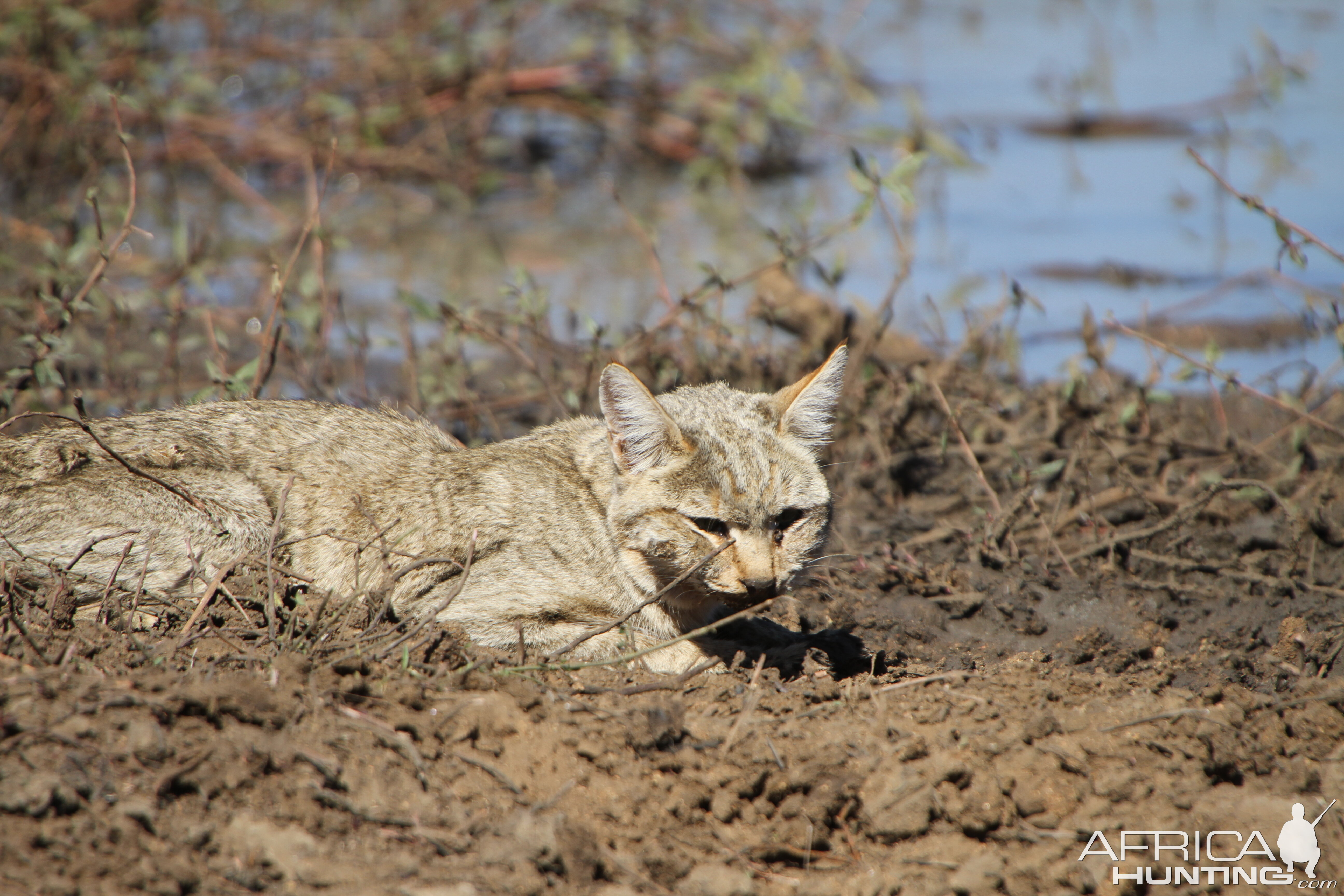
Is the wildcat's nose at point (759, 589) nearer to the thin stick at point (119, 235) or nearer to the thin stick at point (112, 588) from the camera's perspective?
the thin stick at point (112, 588)

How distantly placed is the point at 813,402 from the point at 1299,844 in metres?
2.15

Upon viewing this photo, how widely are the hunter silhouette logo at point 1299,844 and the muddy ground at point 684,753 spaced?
0.03 metres

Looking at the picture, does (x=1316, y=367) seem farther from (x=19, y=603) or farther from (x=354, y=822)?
(x=19, y=603)

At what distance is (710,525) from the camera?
413cm

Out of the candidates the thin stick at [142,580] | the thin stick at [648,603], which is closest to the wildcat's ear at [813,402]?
the thin stick at [648,603]

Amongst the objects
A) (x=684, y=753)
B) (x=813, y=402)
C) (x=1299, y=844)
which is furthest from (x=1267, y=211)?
(x=684, y=753)

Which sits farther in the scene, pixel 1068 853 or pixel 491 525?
pixel 491 525

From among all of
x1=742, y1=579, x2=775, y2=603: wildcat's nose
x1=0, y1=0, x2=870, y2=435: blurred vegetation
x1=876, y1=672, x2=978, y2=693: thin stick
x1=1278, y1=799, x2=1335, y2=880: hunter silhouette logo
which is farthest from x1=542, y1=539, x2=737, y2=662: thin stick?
x1=0, y1=0, x2=870, y2=435: blurred vegetation

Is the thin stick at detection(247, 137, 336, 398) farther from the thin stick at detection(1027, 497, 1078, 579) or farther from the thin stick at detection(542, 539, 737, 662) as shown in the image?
the thin stick at detection(1027, 497, 1078, 579)

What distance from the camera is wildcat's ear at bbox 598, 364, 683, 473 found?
408 cm

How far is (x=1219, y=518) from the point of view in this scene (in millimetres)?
5680

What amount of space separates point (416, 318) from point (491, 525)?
3.31m

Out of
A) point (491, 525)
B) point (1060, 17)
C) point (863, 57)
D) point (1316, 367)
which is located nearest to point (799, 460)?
point (491, 525)

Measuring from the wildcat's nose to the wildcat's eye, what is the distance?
243 millimetres
